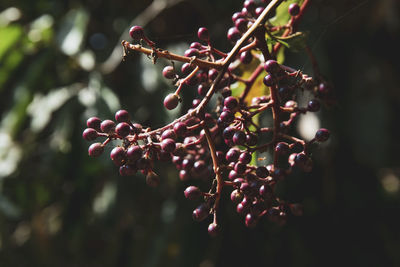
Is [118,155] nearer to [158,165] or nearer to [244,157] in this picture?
[244,157]

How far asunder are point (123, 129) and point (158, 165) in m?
1.24

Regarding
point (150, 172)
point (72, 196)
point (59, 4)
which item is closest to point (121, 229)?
point (72, 196)

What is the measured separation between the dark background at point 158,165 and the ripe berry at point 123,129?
787mm

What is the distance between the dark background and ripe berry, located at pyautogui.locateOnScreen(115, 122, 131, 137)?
787 millimetres

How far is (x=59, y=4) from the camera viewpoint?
159cm

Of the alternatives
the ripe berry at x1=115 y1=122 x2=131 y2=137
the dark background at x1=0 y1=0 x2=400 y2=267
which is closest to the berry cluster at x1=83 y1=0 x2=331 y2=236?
the ripe berry at x1=115 y1=122 x2=131 y2=137

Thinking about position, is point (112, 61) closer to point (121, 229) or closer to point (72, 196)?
point (72, 196)

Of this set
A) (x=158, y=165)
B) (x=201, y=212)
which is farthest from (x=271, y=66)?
(x=158, y=165)

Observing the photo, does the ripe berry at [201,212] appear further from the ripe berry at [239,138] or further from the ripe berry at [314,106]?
the ripe berry at [314,106]

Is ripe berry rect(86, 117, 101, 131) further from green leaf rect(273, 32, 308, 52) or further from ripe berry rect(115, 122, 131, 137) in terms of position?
green leaf rect(273, 32, 308, 52)

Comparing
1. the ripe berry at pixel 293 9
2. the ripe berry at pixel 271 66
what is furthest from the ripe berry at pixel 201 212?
the ripe berry at pixel 293 9

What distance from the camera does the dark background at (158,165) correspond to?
4.76ft

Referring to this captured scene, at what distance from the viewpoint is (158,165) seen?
5.75ft

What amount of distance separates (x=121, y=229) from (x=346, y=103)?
1.15 meters
